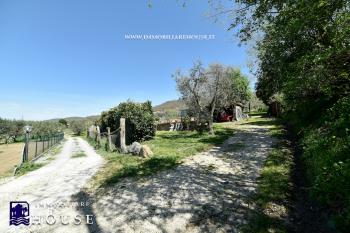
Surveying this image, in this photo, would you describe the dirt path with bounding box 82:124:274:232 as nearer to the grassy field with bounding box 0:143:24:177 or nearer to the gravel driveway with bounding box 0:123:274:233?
the gravel driveway with bounding box 0:123:274:233

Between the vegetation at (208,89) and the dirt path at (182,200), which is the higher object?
the vegetation at (208,89)

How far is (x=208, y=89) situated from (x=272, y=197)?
619 inches

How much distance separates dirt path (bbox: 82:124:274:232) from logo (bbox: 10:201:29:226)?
1.25 meters

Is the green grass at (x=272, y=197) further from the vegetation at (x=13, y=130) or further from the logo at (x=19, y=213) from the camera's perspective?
the vegetation at (x=13, y=130)

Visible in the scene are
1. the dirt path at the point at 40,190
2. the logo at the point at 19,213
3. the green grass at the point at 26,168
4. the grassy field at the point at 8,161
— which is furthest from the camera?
the grassy field at the point at 8,161

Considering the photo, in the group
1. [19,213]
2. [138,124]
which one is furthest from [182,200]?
[138,124]

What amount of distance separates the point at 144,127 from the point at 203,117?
501cm

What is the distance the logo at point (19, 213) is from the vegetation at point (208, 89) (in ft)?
48.6

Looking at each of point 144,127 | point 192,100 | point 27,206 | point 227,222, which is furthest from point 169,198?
point 192,100

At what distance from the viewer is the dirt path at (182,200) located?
16.1 feet

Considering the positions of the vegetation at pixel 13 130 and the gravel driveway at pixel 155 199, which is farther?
the vegetation at pixel 13 130

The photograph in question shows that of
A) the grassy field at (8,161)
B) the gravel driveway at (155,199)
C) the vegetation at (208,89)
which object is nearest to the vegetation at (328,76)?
the gravel driveway at (155,199)

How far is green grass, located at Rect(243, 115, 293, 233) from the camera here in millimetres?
4698

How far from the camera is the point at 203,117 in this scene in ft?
70.4
